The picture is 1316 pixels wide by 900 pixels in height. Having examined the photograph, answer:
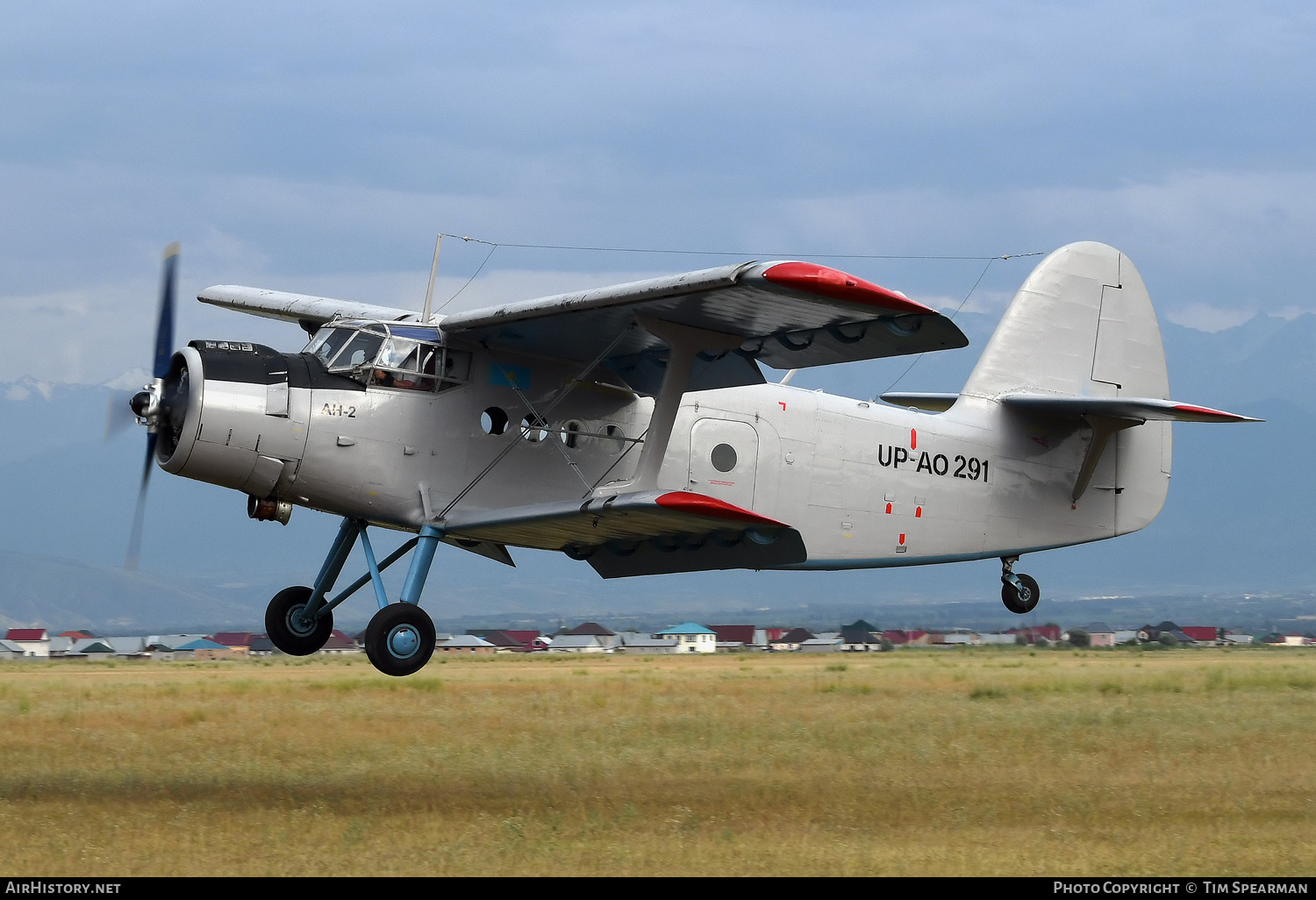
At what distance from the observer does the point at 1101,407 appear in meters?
18.0

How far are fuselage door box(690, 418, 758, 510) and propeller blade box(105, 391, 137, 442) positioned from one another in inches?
224

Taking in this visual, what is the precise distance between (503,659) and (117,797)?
2388 inches

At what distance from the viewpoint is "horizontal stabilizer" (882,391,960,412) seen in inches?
783

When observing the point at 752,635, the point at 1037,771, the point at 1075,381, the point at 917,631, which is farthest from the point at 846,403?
the point at 752,635

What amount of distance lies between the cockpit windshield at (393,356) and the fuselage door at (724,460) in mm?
2642

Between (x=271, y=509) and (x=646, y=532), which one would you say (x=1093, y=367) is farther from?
(x=271, y=509)

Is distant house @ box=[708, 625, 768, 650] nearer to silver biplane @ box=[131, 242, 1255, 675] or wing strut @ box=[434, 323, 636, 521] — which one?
silver biplane @ box=[131, 242, 1255, 675]

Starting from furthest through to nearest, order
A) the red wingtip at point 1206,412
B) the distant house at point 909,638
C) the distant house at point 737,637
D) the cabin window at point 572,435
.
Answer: the distant house at point 737,637 < the distant house at point 909,638 < the red wingtip at point 1206,412 < the cabin window at point 572,435

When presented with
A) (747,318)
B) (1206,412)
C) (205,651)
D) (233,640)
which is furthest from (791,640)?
(747,318)

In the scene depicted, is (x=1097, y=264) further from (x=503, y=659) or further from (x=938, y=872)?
(x=503, y=659)

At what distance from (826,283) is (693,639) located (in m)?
106

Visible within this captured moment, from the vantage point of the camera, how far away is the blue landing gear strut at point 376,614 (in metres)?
13.9

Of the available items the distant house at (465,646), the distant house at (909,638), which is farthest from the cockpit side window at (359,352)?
the distant house at (909,638)

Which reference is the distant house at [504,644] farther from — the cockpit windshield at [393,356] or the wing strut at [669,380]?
the wing strut at [669,380]
